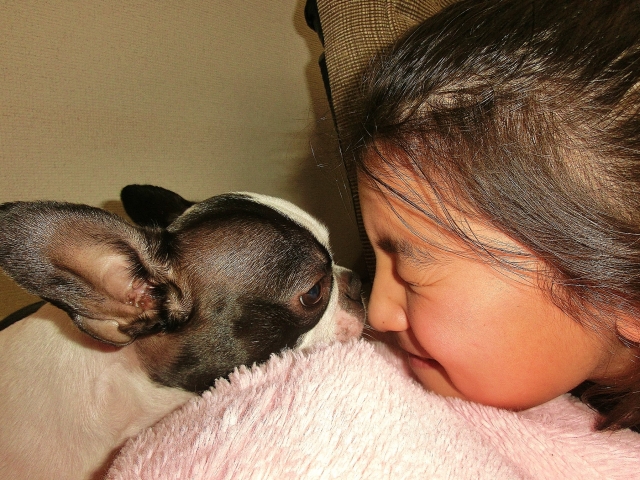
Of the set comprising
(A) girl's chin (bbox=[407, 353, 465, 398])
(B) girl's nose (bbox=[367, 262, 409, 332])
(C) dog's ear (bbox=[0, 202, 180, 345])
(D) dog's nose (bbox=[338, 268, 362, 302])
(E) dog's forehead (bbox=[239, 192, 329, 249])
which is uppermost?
(C) dog's ear (bbox=[0, 202, 180, 345])

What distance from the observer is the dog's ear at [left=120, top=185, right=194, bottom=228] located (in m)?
1.23

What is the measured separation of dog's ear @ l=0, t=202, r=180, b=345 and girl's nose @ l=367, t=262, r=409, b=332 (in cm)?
41

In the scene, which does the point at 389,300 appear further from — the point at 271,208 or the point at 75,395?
the point at 75,395

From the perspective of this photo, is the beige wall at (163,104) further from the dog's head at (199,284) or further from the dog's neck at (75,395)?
the dog's neck at (75,395)

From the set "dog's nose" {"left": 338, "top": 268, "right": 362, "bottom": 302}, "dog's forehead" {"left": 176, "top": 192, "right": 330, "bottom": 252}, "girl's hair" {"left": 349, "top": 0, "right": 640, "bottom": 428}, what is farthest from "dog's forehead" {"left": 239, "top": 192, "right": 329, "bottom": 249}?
"girl's hair" {"left": 349, "top": 0, "right": 640, "bottom": 428}

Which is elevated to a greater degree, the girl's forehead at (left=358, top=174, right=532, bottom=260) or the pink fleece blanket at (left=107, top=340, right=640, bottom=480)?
the girl's forehead at (left=358, top=174, right=532, bottom=260)

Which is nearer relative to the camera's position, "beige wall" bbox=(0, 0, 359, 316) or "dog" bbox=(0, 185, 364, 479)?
"dog" bbox=(0, 185, 364, 479)

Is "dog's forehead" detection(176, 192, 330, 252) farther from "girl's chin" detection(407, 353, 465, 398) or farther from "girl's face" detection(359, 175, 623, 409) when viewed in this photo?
"girl's chin" detection(407, 353, 465, 398)

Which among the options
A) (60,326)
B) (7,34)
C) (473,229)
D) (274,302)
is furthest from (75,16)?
(473,229)

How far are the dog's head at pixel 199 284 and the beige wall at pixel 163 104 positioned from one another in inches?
17.9

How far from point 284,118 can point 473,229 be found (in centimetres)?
148

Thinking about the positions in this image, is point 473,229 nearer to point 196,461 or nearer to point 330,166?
point 196,461

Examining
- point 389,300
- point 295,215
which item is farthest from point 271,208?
point 389,300

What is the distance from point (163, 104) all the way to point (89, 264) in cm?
105
